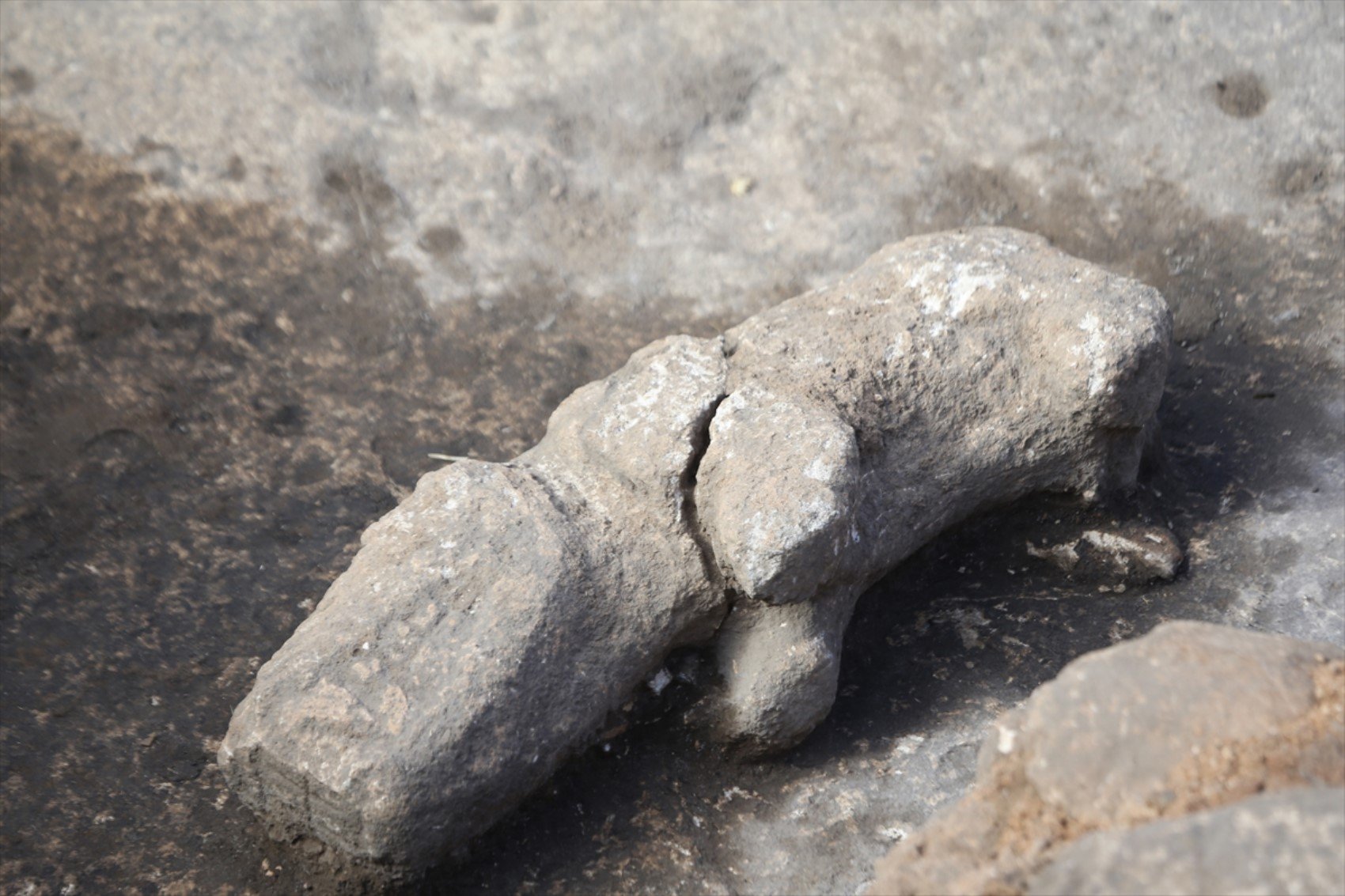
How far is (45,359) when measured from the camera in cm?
358

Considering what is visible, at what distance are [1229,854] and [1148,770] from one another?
0.69 ft

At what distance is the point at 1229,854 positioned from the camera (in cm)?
153

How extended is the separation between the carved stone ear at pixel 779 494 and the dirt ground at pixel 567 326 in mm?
328

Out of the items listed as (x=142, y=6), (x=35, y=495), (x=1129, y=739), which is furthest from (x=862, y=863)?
(x=142, y=6)

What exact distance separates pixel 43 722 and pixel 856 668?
1.83m

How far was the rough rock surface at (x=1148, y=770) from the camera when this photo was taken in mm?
1589

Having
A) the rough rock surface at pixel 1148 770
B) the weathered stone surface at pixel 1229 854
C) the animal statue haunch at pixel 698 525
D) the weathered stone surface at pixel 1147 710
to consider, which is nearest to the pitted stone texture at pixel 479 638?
the animal statue haunch at pixel 698 525

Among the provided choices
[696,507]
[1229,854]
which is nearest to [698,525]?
[696,507]

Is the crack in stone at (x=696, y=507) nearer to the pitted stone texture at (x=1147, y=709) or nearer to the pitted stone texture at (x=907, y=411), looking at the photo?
the pitted stone texture at (x=907, y=411)

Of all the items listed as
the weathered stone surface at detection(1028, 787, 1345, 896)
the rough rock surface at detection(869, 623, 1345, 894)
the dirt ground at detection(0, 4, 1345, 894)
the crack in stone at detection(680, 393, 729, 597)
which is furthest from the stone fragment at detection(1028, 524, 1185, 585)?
the weathered stone surface at detection(1028, 787, 1345, 896)

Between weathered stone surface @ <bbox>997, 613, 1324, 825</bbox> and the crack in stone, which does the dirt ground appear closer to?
the crack in stone

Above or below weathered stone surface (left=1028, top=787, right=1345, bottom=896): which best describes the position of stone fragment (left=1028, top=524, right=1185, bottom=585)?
below

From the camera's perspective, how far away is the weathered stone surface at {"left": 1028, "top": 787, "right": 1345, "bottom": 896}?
150 centimetres

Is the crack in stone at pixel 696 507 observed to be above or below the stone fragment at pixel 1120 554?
above
